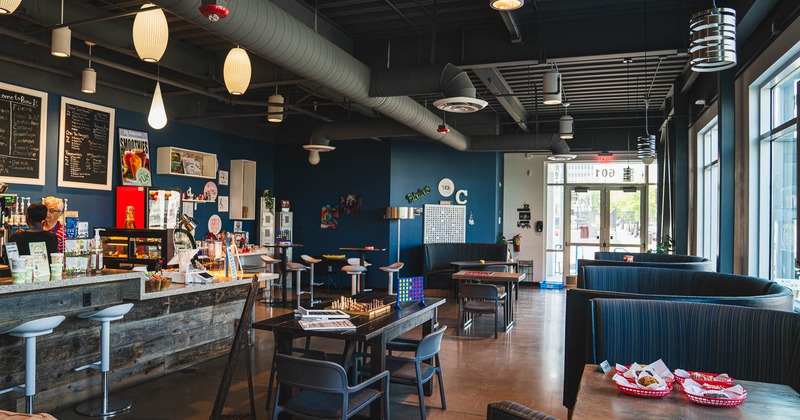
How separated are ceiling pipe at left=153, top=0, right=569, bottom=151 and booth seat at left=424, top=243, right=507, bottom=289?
5803mm

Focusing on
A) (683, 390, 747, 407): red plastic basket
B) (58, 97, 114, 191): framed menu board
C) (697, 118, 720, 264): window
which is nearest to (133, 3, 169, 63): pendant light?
(683, 390, 747, 407): red plastic basket

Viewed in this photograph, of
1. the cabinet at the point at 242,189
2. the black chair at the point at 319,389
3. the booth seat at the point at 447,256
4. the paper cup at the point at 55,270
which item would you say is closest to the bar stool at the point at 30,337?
the paper cup at the point at 55,270

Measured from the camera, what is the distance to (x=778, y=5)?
526cm

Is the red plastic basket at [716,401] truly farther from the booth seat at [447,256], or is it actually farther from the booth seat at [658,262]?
the booth seat at [447,256]

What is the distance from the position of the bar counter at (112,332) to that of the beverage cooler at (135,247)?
0.94 metres

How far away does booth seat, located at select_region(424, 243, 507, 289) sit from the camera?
1312 centimetres

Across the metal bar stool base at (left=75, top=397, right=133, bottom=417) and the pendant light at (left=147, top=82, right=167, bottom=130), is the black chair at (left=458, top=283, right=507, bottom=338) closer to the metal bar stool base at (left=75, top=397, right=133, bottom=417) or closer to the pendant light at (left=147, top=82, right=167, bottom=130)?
the pendant light at (left=147, top=82, right=167, bottom=130)

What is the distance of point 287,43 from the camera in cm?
527

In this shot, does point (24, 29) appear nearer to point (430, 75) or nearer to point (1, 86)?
point (1, 86)

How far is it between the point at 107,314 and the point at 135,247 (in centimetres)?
251

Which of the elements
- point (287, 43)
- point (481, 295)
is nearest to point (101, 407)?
point (287, 43)

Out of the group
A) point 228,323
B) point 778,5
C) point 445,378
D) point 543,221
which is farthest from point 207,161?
point 778,5

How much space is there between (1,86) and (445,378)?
21.9 feet

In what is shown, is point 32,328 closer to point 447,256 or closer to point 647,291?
point 647,291
